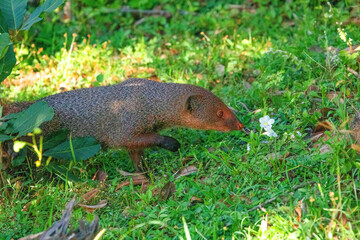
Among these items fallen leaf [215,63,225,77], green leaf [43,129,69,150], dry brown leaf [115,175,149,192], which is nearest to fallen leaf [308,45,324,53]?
fallen leaf [215,63,225,77]

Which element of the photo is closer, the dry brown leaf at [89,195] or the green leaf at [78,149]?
the dry brown leaf at [89,195]

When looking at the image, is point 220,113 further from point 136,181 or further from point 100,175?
point 100,175

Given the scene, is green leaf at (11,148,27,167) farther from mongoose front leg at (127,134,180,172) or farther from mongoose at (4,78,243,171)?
mongoose front leg at (127,134,180,172)

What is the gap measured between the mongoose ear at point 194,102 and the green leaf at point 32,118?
1482mm

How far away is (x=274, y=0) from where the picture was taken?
26.0ft

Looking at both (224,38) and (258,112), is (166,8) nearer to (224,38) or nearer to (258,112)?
(224,38)

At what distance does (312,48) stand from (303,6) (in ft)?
4.58

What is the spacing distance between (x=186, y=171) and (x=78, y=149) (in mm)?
1015

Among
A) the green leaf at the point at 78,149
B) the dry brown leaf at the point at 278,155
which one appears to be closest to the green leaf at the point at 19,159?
the green leaf at the point at 78,149

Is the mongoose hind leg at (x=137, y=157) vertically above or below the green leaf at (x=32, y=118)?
below

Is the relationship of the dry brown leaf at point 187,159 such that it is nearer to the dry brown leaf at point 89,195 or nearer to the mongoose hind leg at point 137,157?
the mongoose hind leg at point 137,157

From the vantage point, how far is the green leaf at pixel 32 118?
12.8 feet

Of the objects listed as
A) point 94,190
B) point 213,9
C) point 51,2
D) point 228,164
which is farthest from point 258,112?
point 213,9

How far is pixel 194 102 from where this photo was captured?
488 centimetres
